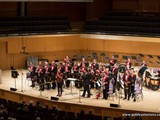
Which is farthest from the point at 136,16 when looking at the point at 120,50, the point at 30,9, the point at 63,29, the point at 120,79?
the point at 120,79

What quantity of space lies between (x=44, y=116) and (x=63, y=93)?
5.12m

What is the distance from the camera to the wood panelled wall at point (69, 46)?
22.1 metres

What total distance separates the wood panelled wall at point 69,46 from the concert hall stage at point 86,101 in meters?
4.40

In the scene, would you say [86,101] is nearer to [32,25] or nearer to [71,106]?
[71,106]

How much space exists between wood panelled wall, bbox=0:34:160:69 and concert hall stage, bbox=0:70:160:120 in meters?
4.40

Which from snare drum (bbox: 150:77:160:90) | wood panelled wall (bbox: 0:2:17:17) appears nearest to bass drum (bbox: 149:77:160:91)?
snare drum (bbox: 150:77:160:90)

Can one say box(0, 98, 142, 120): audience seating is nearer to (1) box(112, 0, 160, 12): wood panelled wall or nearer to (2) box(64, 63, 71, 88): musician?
(2) box(64, 63, 71, 88): musician

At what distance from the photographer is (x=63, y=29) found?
78.2 ft

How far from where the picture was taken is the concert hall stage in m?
14.4

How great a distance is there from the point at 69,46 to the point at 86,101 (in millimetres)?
9380

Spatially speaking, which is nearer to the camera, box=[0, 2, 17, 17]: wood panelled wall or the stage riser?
the stage riser

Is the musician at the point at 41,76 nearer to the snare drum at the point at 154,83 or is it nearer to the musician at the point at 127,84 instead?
the musician at the point at 127,84

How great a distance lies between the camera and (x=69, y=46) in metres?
24.5

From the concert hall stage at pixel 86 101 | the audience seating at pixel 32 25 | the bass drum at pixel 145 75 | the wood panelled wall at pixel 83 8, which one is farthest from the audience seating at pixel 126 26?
the concert hall stage at pixel 86 101
